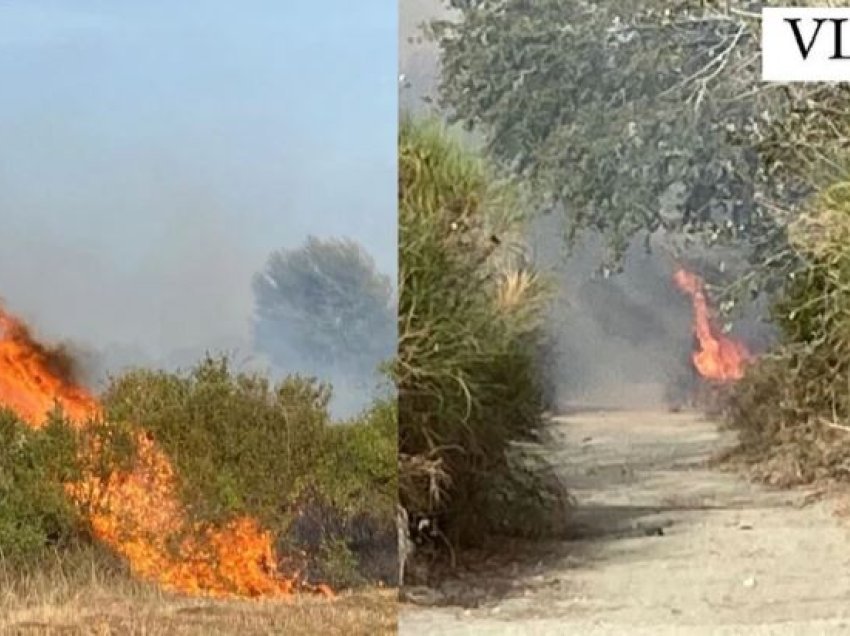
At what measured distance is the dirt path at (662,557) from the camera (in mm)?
2002

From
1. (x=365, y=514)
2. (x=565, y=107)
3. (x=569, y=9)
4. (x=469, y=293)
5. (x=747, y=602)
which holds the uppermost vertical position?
(x=569, y=9)

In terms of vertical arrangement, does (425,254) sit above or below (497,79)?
below

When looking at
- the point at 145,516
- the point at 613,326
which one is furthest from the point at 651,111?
the point at 145,516

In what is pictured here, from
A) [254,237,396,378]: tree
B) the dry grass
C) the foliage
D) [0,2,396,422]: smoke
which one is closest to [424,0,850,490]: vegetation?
[0,2,396,422]: smoke

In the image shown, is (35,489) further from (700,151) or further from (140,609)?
(700,151)

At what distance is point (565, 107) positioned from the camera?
79.5 inches

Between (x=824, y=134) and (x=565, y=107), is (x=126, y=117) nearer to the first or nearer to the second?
(x=565, y=107)

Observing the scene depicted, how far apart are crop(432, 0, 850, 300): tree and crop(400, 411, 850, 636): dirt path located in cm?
31

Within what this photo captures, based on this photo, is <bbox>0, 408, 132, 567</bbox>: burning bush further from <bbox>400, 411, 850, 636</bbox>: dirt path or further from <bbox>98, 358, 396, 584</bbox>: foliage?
<bbox>400, 411, 850, 636</bbox>: dirt path

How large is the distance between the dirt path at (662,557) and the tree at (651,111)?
1.01 feet

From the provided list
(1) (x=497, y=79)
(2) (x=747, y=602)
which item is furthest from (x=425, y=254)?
(2) (x=747, y=602)

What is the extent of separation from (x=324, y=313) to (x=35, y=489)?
52cm

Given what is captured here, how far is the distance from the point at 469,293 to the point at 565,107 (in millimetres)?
315

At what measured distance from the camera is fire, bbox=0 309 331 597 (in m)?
2.07
